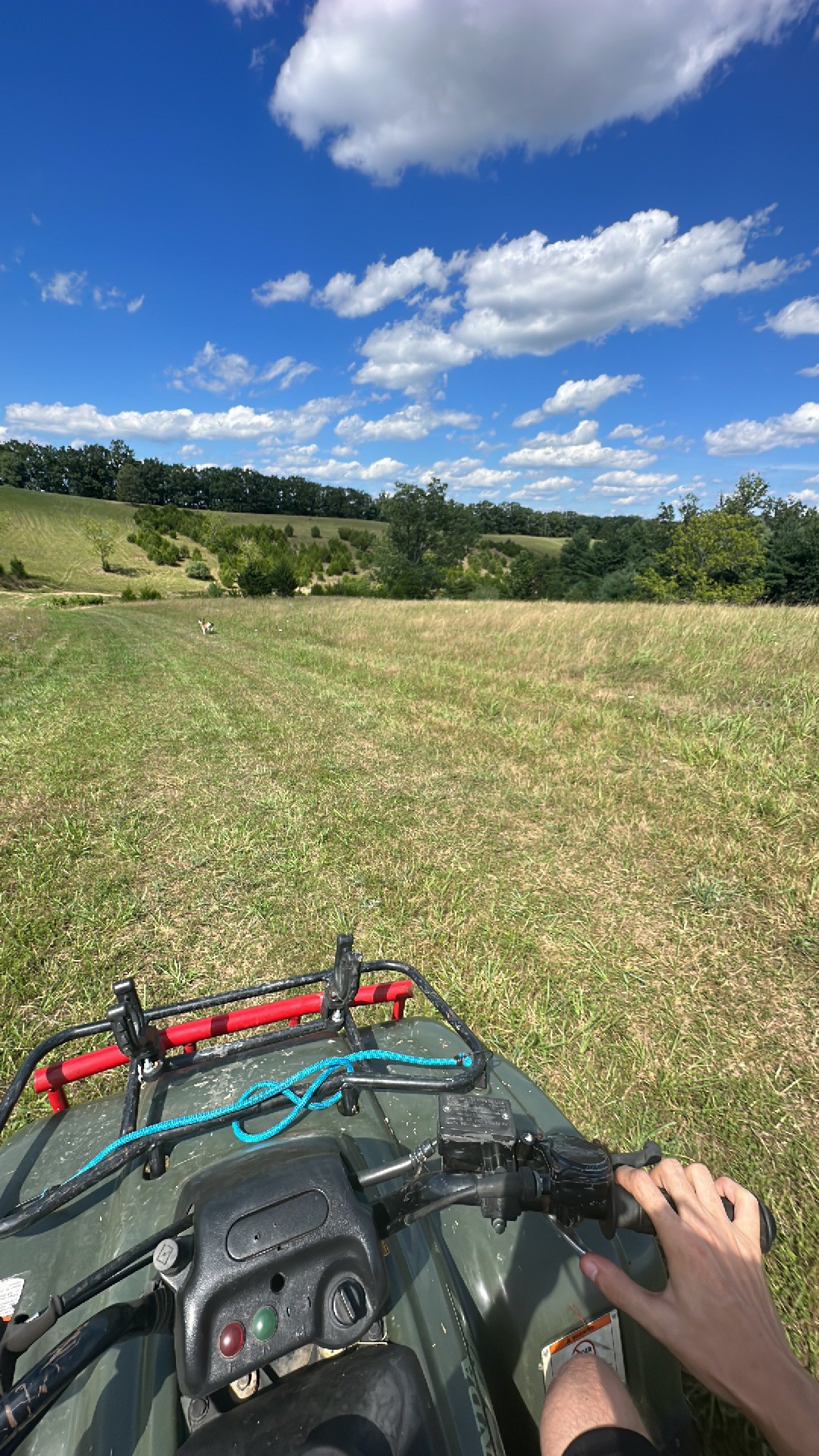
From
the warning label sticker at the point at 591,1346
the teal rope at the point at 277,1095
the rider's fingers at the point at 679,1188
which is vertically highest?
the rider's fingers at the point at 679,1188

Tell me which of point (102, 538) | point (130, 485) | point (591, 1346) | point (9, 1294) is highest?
point (130, 485)

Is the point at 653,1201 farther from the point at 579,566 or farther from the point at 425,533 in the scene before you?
the point at 579,566

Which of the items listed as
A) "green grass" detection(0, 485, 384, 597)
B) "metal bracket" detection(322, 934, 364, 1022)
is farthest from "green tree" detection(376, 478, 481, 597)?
"metal bracket" detection(322, 934, 364, 1022)

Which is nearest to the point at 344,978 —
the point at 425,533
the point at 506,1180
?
the point at 506,1180

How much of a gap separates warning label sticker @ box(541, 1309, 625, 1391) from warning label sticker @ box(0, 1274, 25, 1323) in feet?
3.43

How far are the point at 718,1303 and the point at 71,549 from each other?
Answer: 65.9 metres

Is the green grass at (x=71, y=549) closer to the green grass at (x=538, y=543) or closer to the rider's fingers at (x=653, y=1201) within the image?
the green grass at (x=538, y=543)

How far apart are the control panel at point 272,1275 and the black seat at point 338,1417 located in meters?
0.04

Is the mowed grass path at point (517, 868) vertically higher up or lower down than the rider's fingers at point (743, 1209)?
lower down

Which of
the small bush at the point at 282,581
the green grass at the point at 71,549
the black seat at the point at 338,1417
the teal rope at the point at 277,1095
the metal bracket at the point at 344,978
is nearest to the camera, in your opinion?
the black seat at the point at 338,1417

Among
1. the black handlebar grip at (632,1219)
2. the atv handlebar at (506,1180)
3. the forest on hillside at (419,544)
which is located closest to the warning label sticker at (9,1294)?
the atv handlebar at (506,1180)

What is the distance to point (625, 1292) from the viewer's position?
3.52ft

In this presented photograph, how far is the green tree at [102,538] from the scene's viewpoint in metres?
51.6

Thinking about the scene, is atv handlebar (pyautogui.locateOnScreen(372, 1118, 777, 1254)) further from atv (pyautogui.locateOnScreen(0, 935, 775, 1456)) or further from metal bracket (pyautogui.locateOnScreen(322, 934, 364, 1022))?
metal bracket (pyautogui.locateOnScreen(322, 934, 364, 1022))
